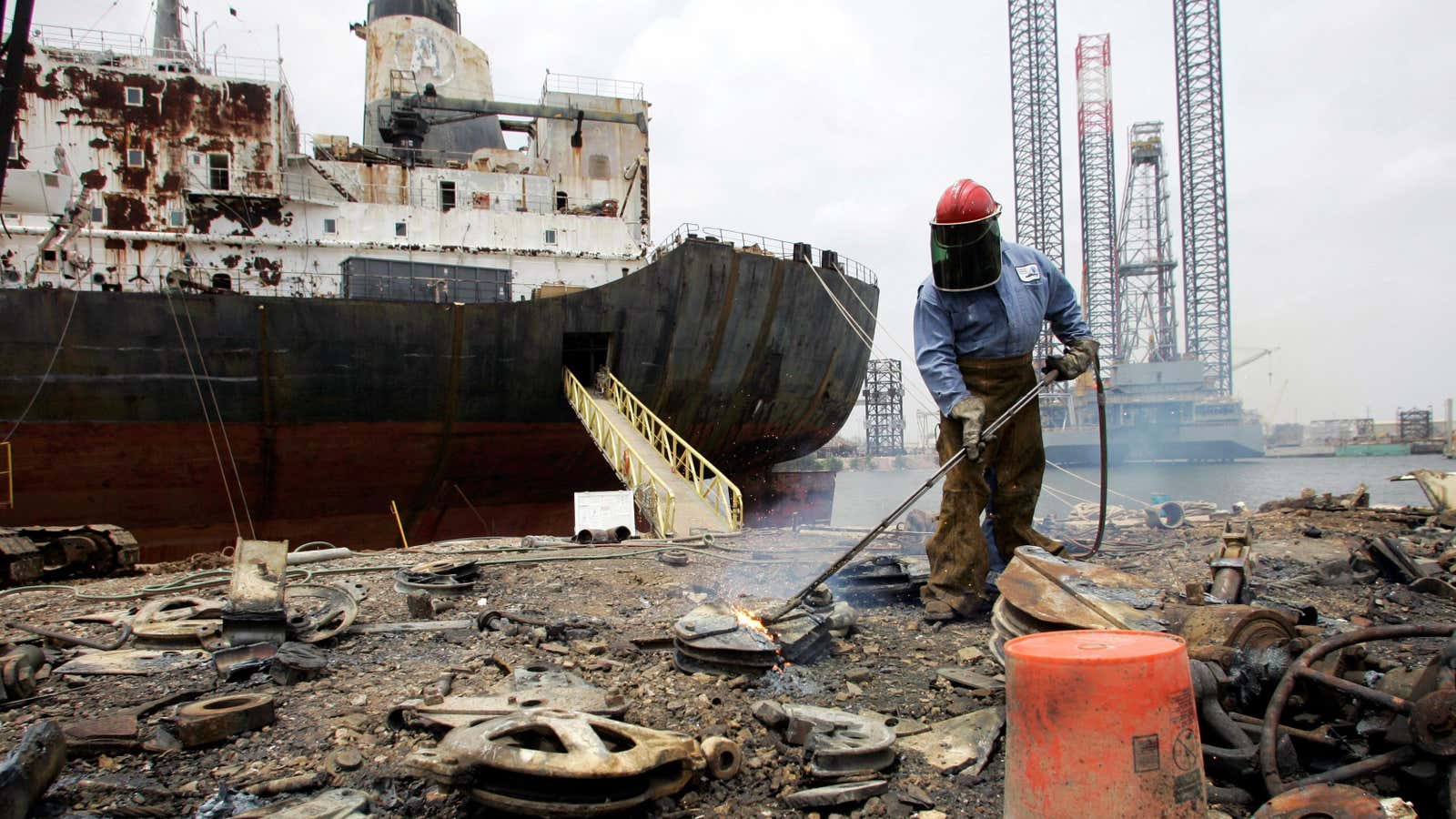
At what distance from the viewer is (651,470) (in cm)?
1075

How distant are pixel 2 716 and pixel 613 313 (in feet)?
41.7

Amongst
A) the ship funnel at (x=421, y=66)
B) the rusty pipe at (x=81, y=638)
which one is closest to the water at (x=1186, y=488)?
the rusty pipe at (x=81, y=638)

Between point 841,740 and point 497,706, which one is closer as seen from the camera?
point 841,740

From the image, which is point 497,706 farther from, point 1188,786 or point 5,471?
point 5,471

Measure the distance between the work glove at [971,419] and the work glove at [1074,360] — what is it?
530 millimetres

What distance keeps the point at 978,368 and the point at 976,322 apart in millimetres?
266

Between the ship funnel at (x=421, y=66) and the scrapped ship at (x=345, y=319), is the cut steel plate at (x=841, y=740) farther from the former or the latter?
the ship funnel at (x=421, y=66)

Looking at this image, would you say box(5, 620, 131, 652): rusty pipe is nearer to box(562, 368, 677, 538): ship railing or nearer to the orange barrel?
the orange barrel

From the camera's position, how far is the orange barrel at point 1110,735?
1747 millimetres

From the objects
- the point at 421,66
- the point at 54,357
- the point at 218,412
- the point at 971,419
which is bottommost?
the point at 971,419

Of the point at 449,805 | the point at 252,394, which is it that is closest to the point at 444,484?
the point at 252,394

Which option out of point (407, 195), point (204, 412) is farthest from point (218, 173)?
point (204, 412)

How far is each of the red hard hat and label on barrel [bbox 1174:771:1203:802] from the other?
3.23m

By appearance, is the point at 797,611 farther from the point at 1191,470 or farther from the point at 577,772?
the point at 1191,470
